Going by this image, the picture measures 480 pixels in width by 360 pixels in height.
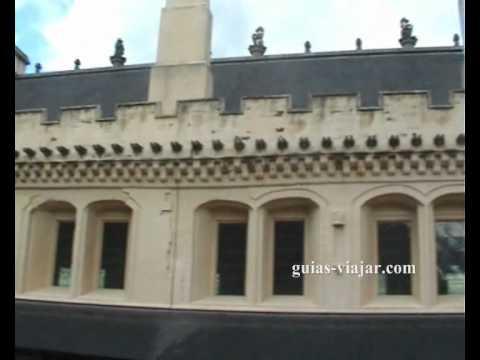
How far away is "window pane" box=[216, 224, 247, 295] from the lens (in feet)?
30.9

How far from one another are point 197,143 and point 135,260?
275cm

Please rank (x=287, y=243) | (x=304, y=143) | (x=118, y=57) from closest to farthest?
(x=304, y=143) < (x=287, y=243) < (x=118, y=57)

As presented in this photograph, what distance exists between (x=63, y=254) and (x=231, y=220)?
4.17m

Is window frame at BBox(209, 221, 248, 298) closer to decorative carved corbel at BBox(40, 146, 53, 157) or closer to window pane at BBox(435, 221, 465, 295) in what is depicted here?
window pane at BBox(435, 221, 465, 295)

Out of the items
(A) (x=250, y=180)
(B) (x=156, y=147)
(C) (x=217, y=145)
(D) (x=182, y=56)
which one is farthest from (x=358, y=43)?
(B) (x=156, y=147)

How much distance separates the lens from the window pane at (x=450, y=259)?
875 centimetres

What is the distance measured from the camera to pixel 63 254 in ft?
34.8

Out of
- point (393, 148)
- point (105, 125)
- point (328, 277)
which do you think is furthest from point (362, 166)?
point (105, 125)

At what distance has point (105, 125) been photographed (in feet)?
33.4

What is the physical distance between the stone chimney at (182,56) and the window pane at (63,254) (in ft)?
12.1

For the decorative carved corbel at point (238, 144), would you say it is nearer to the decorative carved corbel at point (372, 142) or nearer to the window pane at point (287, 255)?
the window pane at point (287, 255)

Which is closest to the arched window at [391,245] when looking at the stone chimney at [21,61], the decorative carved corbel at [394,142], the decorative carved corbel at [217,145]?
the decorative carved corbel at [394,142]

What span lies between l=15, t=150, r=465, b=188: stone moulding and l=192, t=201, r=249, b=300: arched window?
0.75m

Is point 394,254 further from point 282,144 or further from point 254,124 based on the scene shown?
point 254,124
